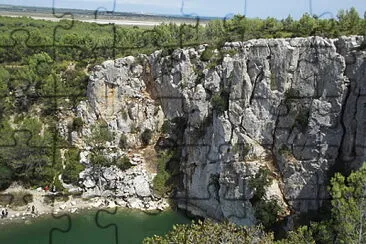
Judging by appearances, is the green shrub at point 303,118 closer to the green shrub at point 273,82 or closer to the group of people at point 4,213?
the green shrub at point 273,82

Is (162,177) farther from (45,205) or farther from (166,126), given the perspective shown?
(45,205)

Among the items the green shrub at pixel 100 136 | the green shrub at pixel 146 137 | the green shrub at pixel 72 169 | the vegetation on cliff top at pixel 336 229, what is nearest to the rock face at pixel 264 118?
the green shrub at pixel 146 137

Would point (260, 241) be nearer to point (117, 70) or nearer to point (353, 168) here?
point (353, 168)

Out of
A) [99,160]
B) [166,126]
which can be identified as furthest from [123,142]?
[166,126]

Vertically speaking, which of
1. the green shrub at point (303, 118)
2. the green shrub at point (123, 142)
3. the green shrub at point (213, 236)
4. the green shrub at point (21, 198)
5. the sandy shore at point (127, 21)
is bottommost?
the green shrub at point (21, 198)

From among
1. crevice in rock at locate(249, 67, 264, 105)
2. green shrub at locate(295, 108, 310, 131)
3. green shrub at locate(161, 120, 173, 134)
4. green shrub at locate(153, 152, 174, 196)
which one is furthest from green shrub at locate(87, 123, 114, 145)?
green shrub at locate(295, 108, 310, 131)

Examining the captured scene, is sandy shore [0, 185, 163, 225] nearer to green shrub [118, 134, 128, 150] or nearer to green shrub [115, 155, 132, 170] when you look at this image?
green shrub [115, 155, 132, 170]
